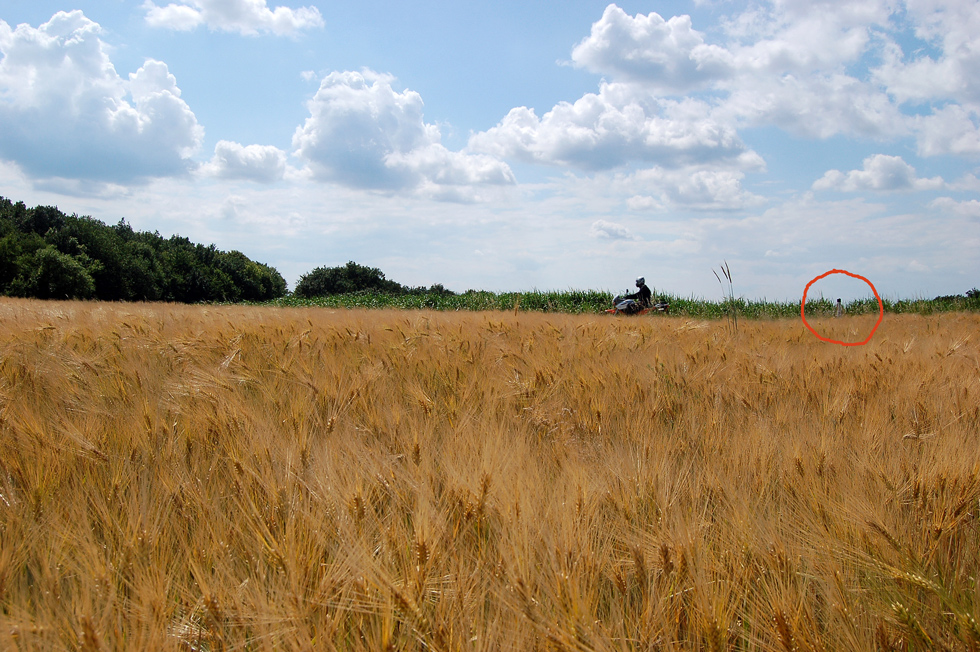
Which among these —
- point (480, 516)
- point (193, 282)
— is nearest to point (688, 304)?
point (480, 516)

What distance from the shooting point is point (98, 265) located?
125 ft

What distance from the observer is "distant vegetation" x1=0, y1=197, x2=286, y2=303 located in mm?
33219

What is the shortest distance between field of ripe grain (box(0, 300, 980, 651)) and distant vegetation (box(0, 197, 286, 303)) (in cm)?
1923

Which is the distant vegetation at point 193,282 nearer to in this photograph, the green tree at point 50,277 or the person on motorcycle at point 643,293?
the green tree at point 50,277

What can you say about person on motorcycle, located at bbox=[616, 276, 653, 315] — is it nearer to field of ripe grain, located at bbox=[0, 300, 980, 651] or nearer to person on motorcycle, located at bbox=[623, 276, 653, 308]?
person on motorcycle, located at bbox=[623, 276, 653, 308]

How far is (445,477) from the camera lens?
1636 mm

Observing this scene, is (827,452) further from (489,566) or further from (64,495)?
(64,495)

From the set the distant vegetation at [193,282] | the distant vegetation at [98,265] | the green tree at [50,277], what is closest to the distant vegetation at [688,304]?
the distant vegetation at [193,282]

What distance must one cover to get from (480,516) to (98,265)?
46360 millimetres

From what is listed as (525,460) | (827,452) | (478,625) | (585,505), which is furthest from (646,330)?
(478,625)

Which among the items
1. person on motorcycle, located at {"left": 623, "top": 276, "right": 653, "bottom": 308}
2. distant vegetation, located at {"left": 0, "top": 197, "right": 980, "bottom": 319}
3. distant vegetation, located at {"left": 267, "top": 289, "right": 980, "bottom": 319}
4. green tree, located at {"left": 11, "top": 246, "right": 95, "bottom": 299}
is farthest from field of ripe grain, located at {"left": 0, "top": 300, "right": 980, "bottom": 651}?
green tree, located at {"left": 11, "top": 246, "right": 95, "bottom": 299}

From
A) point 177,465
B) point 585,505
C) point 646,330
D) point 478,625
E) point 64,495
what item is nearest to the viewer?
point 478,625

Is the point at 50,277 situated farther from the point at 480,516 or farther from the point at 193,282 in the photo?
the point at 480,516

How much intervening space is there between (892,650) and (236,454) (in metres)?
1.83
